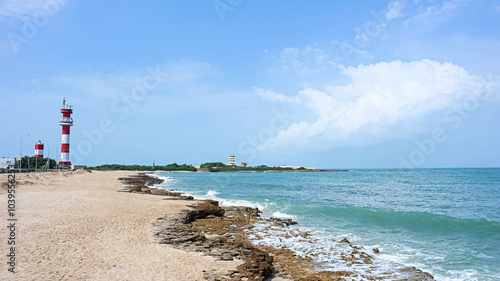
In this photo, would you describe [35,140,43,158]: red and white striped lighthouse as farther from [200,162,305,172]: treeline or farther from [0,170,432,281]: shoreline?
[200,162,305,172]: treeline

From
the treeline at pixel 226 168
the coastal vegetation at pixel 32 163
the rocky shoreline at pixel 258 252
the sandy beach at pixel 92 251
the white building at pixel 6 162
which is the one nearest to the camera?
the sandy beach at pixel 92 251

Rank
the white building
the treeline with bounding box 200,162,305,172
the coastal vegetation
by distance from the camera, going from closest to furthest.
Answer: the white building, the coastal vegetation, the treeline with bounding box 200,162,305,172

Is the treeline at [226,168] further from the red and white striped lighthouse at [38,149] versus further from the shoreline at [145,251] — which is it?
the shoreline at [145,251]

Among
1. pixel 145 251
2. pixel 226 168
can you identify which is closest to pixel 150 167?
pixel 226 168

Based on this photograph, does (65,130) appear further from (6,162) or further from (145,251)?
(145,251)

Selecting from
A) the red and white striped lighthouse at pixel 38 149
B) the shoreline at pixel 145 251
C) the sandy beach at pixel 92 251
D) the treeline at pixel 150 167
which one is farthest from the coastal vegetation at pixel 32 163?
the treeline at pixel 150 167

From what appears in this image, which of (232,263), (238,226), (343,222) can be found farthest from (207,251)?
(343,222)

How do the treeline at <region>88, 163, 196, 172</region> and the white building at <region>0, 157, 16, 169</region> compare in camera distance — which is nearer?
the white building at <region>0, 157, 16, 169</region>

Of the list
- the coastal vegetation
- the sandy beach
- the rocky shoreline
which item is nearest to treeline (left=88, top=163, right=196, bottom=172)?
the coastal vegetation

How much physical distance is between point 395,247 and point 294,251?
189 inches

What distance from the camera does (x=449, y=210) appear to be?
2323 cm

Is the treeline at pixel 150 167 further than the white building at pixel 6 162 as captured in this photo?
Yes

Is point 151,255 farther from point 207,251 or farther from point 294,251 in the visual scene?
point 294,251

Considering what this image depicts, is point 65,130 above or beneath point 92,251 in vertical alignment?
above
